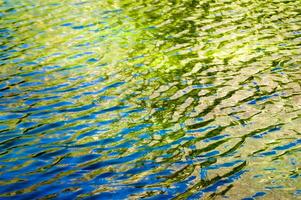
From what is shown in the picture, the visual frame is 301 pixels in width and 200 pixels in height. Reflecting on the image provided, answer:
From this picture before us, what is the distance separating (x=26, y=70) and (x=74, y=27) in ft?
33.2

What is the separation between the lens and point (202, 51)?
27.5 m

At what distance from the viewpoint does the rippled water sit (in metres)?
14.2

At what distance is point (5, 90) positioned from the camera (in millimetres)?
22828

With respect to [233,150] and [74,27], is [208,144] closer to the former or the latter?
[233,150]

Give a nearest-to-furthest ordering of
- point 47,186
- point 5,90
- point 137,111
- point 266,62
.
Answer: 1. point 47,186
2. point 137,111
3. point 5,90
4. point 266,62

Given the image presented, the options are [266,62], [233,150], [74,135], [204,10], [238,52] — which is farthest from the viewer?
[204,10]

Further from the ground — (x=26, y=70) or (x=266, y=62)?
(x=26, y=70)

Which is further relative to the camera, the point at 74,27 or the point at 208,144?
the point at 74,27

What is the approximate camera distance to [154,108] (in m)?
19.6

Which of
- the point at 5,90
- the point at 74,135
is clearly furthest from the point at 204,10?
the point at 74,135

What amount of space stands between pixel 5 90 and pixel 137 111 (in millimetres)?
7843

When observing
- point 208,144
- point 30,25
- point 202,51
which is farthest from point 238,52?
point 30,25

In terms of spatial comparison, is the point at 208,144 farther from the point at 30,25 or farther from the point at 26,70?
the point at 30,25

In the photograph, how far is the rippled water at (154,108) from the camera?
14.2 metres
